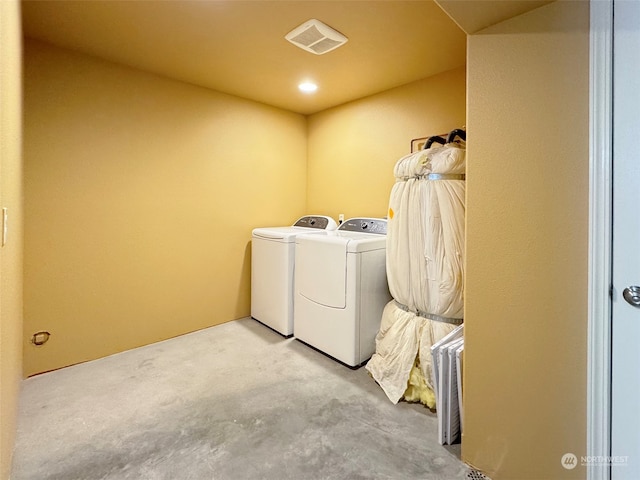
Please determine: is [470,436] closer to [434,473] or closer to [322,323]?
[434,473]

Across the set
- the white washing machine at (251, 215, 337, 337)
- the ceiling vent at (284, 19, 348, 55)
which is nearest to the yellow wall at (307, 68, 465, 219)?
the white washing machine at (251, 215, 337, 337)

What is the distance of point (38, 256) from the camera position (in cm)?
225

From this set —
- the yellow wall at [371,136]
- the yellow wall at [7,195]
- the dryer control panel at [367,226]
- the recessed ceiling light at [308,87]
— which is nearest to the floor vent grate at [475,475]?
the dryer control panel at [367,226]

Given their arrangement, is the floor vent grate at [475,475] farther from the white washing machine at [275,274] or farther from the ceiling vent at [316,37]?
the ceiling vent at [316,37]

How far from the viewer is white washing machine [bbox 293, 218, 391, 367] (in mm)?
2338

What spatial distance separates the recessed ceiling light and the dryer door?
4.56ft

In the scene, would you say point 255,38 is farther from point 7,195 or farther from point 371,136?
point 7,195

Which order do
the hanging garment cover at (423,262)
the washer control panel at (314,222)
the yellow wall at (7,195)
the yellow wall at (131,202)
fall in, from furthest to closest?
the washer control panel at (314,222) → the yellow wall at (131,202) → the hanging garment cover at (423,262) → the yellow wall at (7,195)

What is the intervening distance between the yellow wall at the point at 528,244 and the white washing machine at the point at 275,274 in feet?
5.65

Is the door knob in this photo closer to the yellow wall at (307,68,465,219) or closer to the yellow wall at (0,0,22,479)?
the yellow wall at (307,68,465,219)

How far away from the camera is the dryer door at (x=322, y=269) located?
7.82 feet

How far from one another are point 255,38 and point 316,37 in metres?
0.41

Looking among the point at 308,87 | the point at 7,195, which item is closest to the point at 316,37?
the point at 308,87

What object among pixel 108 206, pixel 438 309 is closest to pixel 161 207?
pixel 108 206
